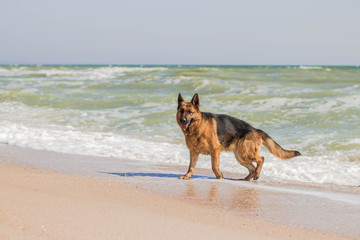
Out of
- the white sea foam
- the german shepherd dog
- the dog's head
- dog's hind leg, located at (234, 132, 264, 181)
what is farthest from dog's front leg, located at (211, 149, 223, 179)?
the white sea foam

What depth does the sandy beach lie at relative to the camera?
2.96 metres

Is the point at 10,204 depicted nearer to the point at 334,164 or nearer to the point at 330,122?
the point at 334,164

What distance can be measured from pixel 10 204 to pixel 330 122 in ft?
29.3

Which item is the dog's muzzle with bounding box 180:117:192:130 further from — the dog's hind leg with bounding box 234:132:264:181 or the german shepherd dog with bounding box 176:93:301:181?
the dog's hind leg with bounding box 234:132:264:181

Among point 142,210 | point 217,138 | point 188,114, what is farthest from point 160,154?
point 142,210

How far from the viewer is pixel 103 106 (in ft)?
50.3

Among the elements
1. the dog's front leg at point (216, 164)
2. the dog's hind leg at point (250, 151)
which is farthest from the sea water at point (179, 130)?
the dog's front leg at point (216, 164)

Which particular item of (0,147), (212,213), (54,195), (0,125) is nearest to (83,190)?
(54,195)

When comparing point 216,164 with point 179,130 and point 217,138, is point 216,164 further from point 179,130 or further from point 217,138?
point 179,130

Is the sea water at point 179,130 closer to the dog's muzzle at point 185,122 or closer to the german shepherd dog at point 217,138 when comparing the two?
the german shepherd dog at point 217,138

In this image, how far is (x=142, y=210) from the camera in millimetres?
3643

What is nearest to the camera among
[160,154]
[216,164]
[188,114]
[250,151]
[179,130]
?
[188,114]

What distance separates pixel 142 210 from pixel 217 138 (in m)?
2.54

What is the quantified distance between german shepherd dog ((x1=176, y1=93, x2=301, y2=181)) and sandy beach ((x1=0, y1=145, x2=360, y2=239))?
613 millimetres
